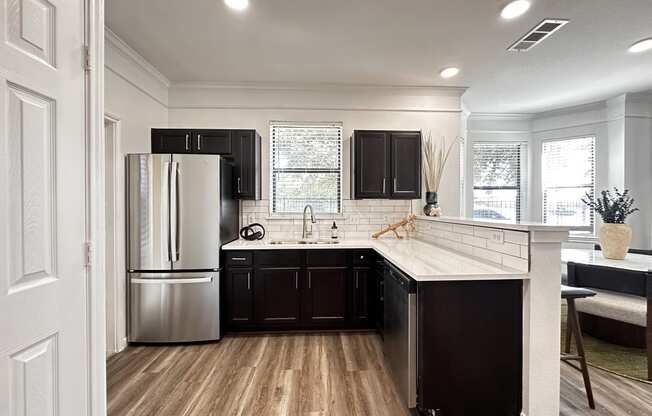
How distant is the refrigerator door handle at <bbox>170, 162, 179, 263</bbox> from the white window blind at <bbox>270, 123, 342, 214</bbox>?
4.05 ft

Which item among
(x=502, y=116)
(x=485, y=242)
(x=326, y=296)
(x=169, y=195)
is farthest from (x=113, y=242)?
(x=502, y=116)

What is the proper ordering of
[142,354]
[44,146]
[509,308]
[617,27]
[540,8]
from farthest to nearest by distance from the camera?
[142,354]
[617,27]
[540,8]
[509,308]
[44,146]

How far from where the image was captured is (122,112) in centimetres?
313

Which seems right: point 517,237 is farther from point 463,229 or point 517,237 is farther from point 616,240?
point 616,240

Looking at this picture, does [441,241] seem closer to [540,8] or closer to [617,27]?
[540,8]

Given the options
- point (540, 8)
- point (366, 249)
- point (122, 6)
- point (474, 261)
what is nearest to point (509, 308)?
point (474, 261)

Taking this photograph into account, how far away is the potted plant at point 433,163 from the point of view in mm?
A: 4090

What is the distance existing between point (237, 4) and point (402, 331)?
8.46 feet

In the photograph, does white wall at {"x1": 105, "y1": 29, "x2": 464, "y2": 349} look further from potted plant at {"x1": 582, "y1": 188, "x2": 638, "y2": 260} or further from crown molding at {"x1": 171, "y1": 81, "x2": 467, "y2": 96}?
potted plant at {"x1": 582, "y1": 188, "x2": 638, "y2": 260}

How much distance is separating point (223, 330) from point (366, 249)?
5.54 feet

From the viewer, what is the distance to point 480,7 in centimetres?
248

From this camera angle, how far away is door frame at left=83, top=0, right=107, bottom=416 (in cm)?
133

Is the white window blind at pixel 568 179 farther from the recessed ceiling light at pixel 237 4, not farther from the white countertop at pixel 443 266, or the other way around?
the recessed ceiling light at pixel 237 4

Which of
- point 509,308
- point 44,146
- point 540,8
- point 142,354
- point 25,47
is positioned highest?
point 540,8
